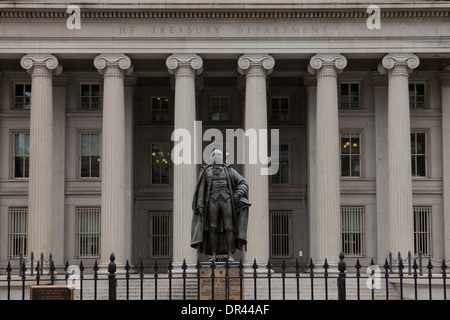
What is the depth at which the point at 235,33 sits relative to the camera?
38.0 meters

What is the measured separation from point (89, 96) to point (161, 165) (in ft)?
18.0

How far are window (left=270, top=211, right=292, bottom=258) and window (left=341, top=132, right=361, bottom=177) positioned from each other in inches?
164

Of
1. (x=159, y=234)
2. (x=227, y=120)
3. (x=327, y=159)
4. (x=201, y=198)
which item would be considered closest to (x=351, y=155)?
(x=327, y=159)

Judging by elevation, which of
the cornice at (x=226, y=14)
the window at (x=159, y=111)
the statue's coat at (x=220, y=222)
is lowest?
the statue's coat at (x=220, y=222)

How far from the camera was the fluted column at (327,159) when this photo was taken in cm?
3706

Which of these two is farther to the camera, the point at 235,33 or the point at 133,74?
the point at 133,74

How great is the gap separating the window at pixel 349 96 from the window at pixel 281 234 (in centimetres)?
648

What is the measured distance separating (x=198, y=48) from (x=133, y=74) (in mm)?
4869

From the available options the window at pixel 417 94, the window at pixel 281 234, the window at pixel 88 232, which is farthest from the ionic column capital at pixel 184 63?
the window at pixel 417 94

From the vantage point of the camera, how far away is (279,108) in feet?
150

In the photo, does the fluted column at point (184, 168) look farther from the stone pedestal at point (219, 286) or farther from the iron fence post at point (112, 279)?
the iron fence post at point (112, 279)
